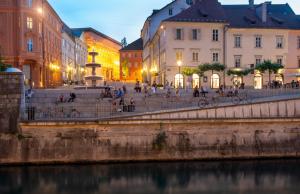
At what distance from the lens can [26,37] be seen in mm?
54000

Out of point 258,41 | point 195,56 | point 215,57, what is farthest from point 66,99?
point 258,41

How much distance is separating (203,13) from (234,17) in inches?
213

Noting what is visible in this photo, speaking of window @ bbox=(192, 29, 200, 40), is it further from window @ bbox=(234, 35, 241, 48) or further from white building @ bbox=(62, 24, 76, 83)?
white building @ bbox=(62, 24, 76, 83)

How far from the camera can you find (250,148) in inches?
1280

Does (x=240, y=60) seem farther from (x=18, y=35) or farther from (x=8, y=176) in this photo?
(x=8, y=176)

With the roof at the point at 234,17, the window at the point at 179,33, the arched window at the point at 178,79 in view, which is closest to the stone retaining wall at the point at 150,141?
the arched window at the point at 178,79

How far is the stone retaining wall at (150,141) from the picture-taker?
99.7 feet

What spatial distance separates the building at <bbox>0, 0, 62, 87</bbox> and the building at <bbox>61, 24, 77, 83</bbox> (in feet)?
66.5

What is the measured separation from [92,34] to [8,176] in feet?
350

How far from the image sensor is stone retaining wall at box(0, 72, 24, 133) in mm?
30469

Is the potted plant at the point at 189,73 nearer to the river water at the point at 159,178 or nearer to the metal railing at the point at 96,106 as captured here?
the metal railing at the point at 96,106

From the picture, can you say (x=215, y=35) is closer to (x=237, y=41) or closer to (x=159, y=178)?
(x=237, y=41)

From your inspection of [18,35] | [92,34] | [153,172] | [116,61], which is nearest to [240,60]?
[18,35]

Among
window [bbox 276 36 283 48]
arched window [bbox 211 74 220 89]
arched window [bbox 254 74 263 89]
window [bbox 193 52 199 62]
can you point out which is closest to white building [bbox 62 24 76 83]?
window [bbox 193 52 199 62]
